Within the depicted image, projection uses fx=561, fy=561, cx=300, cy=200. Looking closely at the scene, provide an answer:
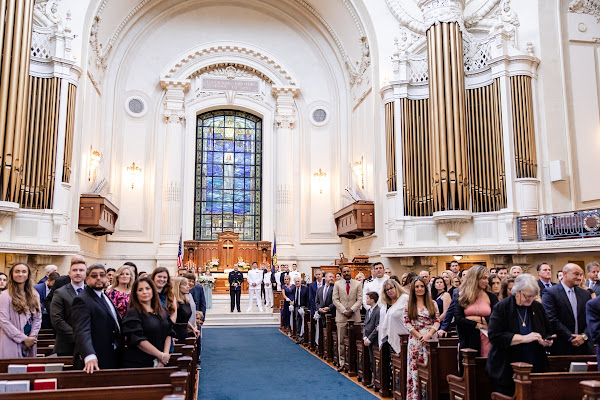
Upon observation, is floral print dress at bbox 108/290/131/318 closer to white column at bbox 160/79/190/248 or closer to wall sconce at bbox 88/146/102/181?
wall sconce at bbox 88/146/102/181

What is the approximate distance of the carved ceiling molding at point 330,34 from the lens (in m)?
15.9

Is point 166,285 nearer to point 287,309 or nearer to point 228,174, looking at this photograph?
point 287,309

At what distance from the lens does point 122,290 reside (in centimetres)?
531

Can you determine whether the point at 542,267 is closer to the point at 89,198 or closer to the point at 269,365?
the point at 269,365

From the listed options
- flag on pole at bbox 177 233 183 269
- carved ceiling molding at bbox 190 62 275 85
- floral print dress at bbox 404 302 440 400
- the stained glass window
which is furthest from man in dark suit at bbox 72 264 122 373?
carved ceiling molding at bbox 190 62 275 85

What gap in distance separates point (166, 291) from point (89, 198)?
33.3 feet

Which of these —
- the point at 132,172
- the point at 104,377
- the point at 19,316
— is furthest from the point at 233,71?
the point at 104,377

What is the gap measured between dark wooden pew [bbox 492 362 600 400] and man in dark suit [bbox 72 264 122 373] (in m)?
2.86

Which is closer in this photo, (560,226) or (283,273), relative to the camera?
(560,226)

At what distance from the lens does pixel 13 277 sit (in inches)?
199

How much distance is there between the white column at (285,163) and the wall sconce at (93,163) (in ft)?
19.5

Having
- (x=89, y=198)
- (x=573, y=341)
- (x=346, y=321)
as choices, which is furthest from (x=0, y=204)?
(x=573, y=341)

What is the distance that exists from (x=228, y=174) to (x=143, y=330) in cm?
1605

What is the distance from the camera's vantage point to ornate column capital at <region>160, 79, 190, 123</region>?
18.6m
